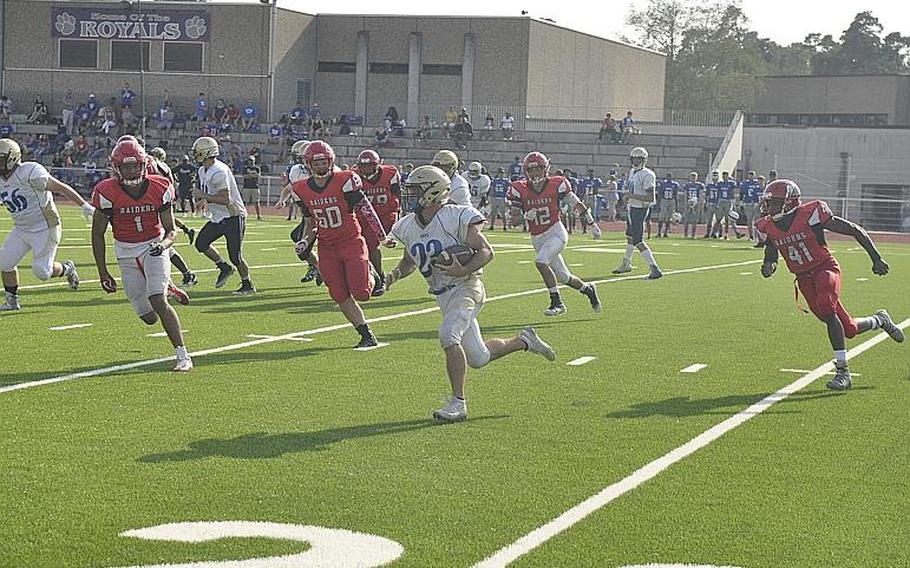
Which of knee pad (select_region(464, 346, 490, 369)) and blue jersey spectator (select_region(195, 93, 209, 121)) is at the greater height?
blue jersey spectator (select_region(195, 93, 209, 121))

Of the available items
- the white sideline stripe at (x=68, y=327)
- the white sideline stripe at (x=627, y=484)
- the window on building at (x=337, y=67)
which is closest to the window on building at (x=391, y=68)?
the window on building at (x=337, y=67)

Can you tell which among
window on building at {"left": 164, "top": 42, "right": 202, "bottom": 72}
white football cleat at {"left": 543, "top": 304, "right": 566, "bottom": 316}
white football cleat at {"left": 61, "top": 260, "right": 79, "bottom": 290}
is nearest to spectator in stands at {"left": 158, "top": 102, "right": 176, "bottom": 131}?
window on building at {"left": 164, "top": 42, "right": 202, "bottom": 72}

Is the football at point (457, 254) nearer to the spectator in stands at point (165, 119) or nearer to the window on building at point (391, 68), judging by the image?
the spectator in stands at point (165, 119)

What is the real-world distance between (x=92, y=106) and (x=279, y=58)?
23.8 ft

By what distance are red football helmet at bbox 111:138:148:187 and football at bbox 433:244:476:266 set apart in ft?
9.25

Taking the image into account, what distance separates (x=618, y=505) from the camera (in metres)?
6.18

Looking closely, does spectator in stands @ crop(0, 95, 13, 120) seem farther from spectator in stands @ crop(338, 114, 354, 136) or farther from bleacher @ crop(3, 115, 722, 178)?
spectator in stands @ crop(338, 114, 354, 136)

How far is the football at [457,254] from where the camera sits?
323 inches

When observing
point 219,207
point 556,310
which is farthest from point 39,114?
point 556,310

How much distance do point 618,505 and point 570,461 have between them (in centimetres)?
92

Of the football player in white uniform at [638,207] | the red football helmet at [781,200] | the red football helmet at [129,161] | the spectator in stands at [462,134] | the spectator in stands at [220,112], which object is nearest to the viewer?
the red football helmet at [129,161]

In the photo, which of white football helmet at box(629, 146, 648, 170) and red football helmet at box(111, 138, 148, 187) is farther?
white football helmet at box(629, 146, 648, 170)

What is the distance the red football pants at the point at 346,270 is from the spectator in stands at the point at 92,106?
4165 centimetres

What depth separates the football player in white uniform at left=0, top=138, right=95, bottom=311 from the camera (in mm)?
13336
